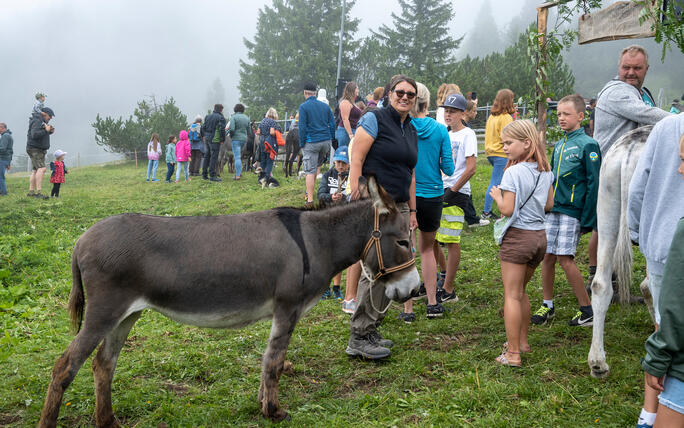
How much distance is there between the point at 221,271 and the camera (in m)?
3.75

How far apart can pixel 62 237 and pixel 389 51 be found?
176 ft

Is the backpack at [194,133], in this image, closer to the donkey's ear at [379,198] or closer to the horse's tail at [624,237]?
the donkey's ear at [379,198]

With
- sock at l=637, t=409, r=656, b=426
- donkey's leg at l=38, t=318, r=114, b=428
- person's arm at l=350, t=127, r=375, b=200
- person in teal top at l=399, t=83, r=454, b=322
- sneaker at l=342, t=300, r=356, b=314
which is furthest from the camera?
sneaker at l=342, t=300, r=356, b=314

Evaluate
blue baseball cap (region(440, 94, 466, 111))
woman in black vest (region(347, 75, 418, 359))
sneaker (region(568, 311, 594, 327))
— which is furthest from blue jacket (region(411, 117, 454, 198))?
sneaker (region(568, 311, 594, 327))

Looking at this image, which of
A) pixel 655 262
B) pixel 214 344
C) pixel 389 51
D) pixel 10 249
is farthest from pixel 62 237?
pixel 389 51

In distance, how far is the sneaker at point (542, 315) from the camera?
5.57 meters

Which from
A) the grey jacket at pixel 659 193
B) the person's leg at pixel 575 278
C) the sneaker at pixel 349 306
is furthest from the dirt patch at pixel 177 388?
the person's leg at pixel 575 278

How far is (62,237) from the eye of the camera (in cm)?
1016

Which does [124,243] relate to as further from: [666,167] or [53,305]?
[53,305]

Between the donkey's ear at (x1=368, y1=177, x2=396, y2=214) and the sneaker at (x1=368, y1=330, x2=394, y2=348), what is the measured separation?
1.46 m

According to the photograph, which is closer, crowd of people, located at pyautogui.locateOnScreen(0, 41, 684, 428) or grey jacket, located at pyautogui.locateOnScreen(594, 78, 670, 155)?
crowd of people, located at pyautogui.locateOnScreen(0, 41, 684, 428)

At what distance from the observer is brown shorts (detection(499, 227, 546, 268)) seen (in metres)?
4.36

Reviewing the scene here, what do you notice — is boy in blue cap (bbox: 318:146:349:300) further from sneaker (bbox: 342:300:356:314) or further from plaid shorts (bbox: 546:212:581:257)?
plaid shorts (bbox: 546:212:581:257)

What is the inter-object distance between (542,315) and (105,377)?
4281 mm
